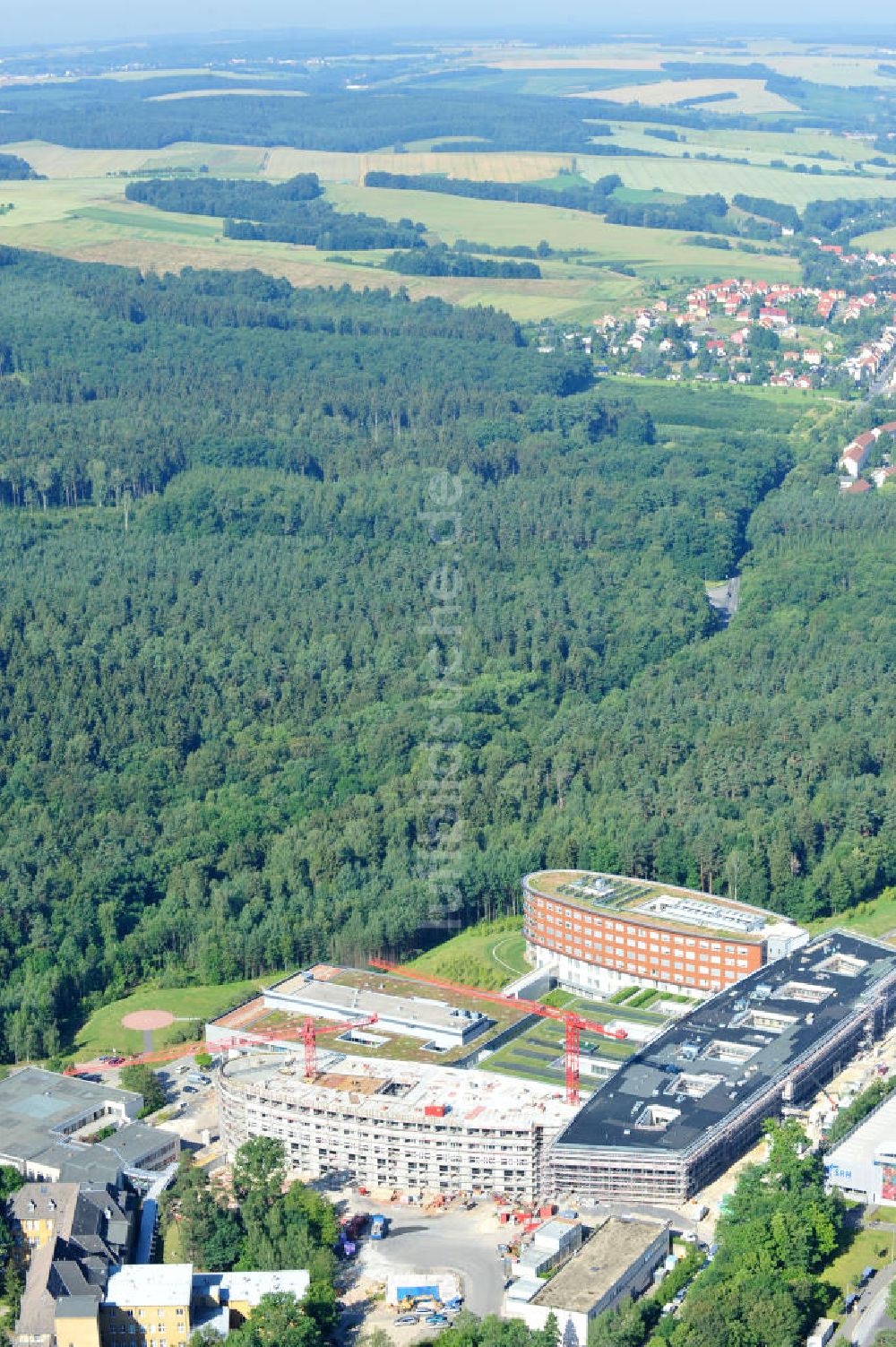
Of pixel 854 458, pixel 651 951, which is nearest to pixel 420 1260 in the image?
pixel 651 951

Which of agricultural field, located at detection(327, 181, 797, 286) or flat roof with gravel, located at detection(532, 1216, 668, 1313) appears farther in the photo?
agricultural field, located at detection(327, 181, 797, 286)

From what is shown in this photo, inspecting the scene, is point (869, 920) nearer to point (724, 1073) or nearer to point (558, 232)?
point (724, 1073)

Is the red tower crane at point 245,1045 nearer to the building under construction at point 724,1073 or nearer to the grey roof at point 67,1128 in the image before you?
the grey roof at point 67,1128

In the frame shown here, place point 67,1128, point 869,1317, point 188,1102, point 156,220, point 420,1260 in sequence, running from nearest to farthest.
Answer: point 869,1317 < point 420,1260 < point 67,1128 < point 188,1102 < point 156,220

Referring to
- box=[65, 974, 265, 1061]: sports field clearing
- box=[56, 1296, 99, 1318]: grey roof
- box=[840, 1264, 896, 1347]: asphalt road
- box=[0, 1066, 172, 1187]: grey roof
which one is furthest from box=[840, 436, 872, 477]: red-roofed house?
box=[56, 1296, 99, 1318]: grey roof

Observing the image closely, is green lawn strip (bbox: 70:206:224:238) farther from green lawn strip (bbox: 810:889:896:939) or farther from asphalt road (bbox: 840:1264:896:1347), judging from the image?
asphalt road (bbox: 840:1264:896:1347)

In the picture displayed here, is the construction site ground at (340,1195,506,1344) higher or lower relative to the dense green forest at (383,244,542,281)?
lower

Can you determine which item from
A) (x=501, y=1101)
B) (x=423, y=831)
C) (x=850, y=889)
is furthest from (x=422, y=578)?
(x=501, y=1101)
